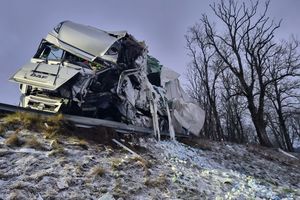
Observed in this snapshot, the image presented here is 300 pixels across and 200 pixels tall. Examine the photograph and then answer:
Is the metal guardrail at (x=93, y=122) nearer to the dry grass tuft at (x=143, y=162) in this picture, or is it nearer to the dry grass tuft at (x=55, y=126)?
the dry grass tuft at (x=55, y=126)

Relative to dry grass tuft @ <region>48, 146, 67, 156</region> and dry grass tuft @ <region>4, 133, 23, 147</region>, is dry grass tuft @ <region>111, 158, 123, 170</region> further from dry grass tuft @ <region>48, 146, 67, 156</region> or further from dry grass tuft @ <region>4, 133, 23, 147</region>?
dry grass tuft @ <region>4, 133, 23, 147</region>

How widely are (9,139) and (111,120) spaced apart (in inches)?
144

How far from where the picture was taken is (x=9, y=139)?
230 inches

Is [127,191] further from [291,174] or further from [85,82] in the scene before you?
[291,174]

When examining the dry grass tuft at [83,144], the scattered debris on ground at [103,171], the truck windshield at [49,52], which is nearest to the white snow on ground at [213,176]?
the scattered debris on ground at [103,171]

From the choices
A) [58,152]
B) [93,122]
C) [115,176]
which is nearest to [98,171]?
[115,176]

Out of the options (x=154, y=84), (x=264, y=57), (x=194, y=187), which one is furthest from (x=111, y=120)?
(x=264, y=57)

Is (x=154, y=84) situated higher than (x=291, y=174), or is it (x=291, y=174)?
(x=154, y=84)

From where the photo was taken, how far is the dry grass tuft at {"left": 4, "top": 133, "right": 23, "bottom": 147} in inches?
227

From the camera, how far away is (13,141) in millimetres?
5816

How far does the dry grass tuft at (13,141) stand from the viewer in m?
5.76

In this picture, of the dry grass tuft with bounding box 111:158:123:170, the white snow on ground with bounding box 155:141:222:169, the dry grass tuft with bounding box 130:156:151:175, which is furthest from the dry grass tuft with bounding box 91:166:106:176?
the white snow on ground with bounding box 155:141:222:169

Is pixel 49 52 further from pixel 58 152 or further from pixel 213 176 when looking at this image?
pixel 213 176

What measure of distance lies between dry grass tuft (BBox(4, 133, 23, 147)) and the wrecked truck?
2.10 meters
